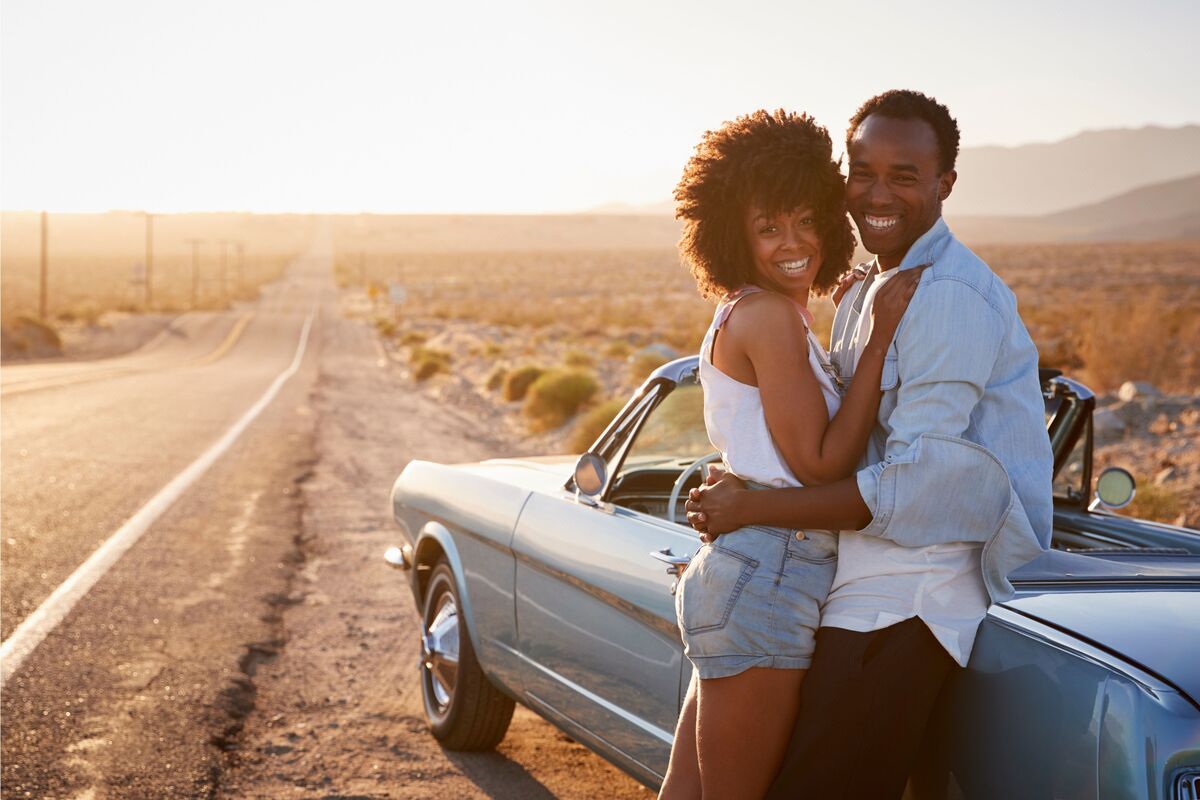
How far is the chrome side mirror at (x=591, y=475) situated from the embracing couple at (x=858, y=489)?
120 centimetres

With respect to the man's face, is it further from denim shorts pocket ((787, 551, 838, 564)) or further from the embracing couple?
denim shorts pocket ((787, 551, 838, 564))

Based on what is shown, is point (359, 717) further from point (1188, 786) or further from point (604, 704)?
point (1188, 786)

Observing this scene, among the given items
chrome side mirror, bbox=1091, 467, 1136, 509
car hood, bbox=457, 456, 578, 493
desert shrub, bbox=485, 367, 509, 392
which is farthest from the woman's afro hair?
desert shrub, bbox=485, 367, 509, 392

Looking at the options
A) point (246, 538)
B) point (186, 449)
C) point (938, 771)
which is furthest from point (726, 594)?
point (186, 449)

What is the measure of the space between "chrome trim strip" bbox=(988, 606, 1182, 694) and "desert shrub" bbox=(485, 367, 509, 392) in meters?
19.7

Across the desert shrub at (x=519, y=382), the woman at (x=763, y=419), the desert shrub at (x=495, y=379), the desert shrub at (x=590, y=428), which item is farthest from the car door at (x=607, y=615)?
the desert shrub at (x=495, y=379)

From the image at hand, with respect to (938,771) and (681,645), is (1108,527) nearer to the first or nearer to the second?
(681,645)

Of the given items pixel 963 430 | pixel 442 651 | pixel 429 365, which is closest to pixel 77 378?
pixel 429 365

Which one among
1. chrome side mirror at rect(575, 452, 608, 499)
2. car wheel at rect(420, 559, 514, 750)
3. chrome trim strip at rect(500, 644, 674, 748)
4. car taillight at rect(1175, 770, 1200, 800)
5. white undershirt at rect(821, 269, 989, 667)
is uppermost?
white undershirt at rect(821, 269, 989, 667)

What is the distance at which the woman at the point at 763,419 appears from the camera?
2354mm

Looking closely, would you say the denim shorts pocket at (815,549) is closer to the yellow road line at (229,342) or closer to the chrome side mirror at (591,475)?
the chrome side mirror at (591,475)

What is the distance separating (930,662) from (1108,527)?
82.3 inches

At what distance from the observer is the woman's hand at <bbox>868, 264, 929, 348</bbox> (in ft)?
7.75

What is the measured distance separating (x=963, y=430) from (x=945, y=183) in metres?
0.59
